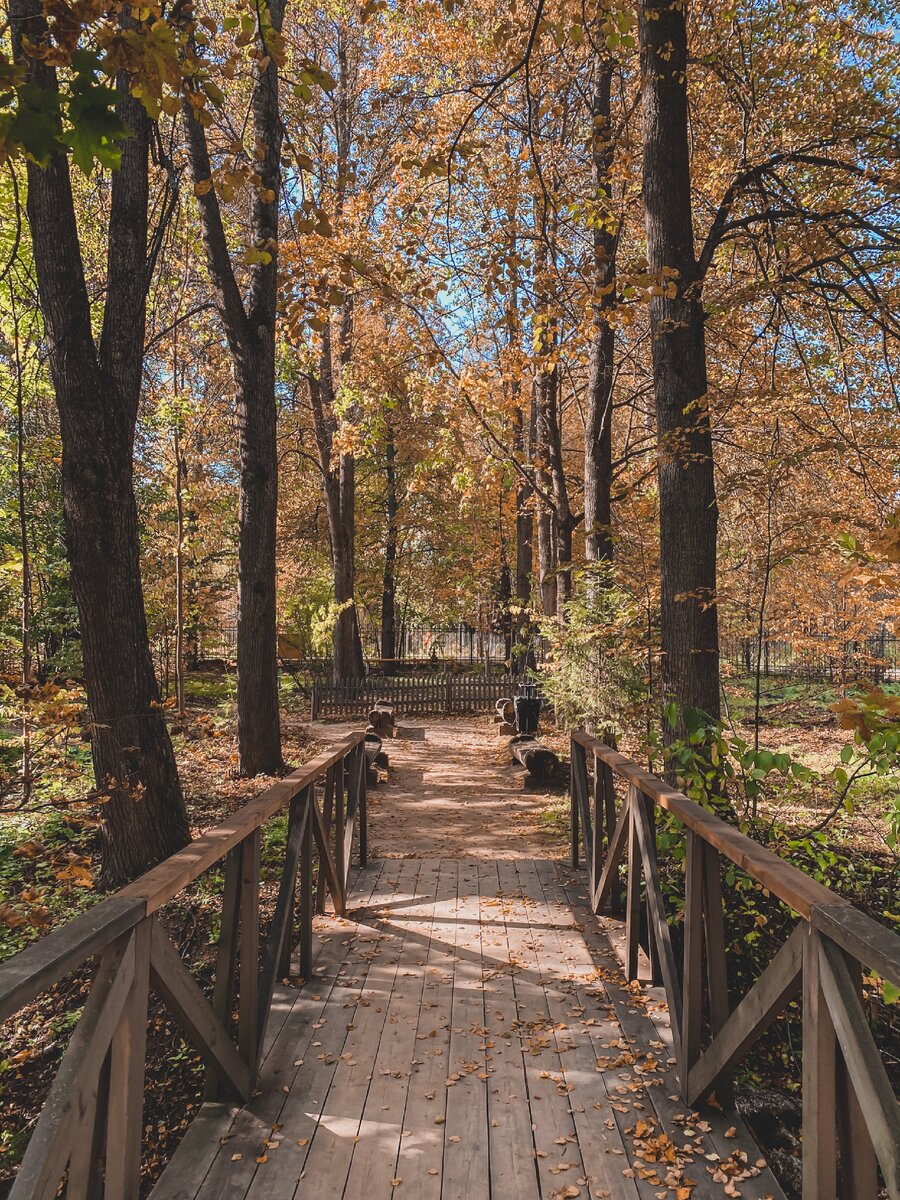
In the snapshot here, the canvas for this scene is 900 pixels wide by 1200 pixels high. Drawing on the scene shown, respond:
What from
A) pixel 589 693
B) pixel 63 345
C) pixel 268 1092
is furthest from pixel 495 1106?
pixel 589 693

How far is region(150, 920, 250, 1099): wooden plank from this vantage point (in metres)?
2.08

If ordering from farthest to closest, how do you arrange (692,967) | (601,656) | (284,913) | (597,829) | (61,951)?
(601,656)
(597,829)
(284,913)
(692,967)
(61,951)

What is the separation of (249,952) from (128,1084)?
1033 mm

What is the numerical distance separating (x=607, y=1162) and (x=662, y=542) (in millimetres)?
3687

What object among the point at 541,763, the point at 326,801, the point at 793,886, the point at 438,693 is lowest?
the point at 541,763

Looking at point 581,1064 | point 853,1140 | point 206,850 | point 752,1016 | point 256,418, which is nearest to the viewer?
point 853,1140

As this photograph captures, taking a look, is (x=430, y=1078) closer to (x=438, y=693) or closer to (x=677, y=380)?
(x=677, y=380)

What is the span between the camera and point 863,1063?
159 cm

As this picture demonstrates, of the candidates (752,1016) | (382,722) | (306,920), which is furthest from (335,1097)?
(382,722)

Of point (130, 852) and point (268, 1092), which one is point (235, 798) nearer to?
point (130, 852)

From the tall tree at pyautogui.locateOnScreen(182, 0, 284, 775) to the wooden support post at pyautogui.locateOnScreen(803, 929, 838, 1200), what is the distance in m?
7.31

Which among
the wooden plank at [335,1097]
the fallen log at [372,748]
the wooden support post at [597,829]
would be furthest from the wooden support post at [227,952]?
the fallen log at [372,748]

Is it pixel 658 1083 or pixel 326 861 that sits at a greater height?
pixel 326 861

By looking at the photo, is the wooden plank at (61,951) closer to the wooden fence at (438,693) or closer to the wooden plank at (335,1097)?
the wooden plank at (335,1097)
